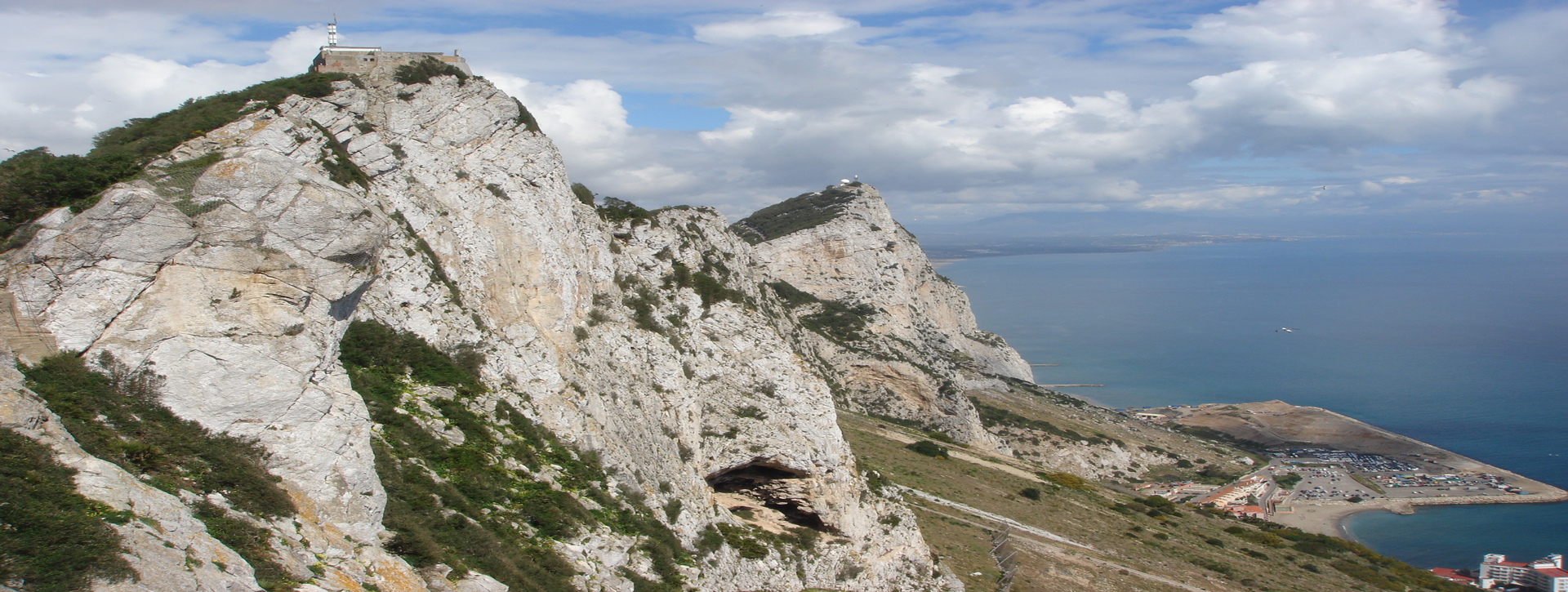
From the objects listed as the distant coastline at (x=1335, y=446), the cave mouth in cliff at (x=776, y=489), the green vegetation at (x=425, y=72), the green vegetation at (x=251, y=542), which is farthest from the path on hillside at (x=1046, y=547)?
the distant coastline at (x=1335, y=446)

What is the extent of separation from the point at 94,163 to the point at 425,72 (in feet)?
35.4

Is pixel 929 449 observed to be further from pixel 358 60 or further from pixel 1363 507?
pixel 1363 507

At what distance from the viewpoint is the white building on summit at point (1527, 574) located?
49.6m

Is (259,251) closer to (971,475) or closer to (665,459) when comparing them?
(665,459)

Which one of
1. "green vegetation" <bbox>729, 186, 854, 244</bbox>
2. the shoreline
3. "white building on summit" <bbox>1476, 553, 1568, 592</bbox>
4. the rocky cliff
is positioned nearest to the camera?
the rocky cliff

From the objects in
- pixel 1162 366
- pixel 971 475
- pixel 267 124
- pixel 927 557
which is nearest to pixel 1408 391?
pixel 1162 366

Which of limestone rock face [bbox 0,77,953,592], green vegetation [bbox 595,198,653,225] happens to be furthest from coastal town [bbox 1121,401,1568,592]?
green vegetation [bbox 595,198,653,225]

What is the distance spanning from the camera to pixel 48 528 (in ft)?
24.3

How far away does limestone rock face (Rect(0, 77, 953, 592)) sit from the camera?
34.5 ft

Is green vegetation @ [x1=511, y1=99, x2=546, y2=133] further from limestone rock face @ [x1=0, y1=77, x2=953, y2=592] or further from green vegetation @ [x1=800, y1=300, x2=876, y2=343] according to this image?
green vegetation @ [x1=800, y1=300, x2=876, y2=343]

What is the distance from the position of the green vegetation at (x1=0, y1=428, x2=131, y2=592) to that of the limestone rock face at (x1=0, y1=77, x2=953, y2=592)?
0.23m

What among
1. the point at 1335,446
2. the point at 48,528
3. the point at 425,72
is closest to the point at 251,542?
the point at 48,528

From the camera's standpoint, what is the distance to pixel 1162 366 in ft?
453

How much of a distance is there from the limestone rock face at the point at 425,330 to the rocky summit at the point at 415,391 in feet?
0.17
